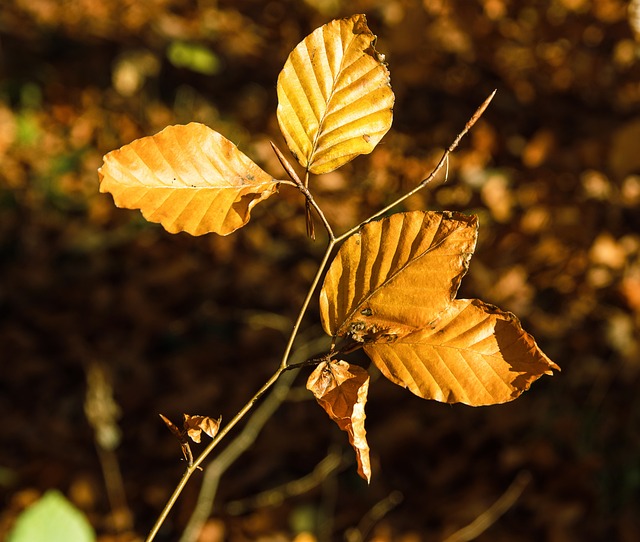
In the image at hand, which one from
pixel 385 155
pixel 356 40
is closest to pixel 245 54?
pixel 385 155

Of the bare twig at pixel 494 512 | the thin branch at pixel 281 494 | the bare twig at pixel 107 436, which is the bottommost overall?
the bare twig at pixel 494 512

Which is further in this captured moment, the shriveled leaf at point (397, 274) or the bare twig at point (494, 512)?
the bare twig at point (494, 512)

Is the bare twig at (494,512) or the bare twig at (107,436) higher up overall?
the bare twig at (107,436)

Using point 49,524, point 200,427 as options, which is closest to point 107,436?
point 49,524

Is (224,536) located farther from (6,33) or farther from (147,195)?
(6,33)

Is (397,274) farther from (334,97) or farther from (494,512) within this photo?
(494,512)

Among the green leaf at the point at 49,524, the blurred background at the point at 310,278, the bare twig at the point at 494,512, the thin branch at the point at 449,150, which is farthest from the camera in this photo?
the blurred background at the point at 310,278

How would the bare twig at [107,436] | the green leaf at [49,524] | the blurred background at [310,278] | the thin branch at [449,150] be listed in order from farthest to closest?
1. the blurred background at [310,278]
2. the bare twig at [107,436]
3. the green leaf at [49,524]
4. the thin branch at [449,150]

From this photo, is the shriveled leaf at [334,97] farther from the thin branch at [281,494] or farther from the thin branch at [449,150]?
the thin branch at [281,494]

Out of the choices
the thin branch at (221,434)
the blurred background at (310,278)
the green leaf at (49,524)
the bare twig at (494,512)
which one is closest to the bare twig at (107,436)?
the blurred background at (310,278)

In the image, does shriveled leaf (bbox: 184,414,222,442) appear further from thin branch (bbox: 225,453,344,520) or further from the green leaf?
thin branch (bbox: 225,453,344,520)
